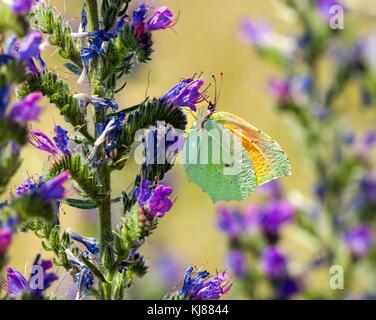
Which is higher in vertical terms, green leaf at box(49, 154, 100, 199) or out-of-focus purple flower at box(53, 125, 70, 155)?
out-of-focus purple flower at box(53, 125, 70, 155)

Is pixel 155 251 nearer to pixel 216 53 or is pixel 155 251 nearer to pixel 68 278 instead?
pixel 216 53

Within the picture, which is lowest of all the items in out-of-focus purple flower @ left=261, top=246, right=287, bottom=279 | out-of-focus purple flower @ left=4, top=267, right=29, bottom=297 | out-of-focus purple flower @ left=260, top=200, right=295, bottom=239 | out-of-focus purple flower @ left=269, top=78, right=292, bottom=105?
out-of-focus purple flower @ left=4, top=267, right=29, bottom=297

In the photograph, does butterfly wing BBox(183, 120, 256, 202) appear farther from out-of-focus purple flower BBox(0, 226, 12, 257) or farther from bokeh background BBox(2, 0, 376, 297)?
bokeh background BBox(2, 0, 376, 297)

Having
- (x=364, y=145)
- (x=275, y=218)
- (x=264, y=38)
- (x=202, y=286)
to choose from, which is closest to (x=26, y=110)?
(x=202, y=286)

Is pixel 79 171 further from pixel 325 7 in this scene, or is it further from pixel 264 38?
pixel 264 38

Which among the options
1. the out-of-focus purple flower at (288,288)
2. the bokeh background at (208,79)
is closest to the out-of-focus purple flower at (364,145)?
the out-of-focus purple flower at (288,288)

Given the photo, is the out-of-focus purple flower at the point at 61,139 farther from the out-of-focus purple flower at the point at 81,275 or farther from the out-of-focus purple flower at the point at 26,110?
the out-of-focus purple flower at the point at 26,110

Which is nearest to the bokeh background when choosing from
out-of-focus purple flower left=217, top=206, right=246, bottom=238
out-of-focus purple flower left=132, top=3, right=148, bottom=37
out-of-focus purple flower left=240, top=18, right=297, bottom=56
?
out-of-focus purple flower left=240, top=18, right=297, bottom=56

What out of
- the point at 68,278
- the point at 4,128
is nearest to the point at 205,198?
the point at 68,278
